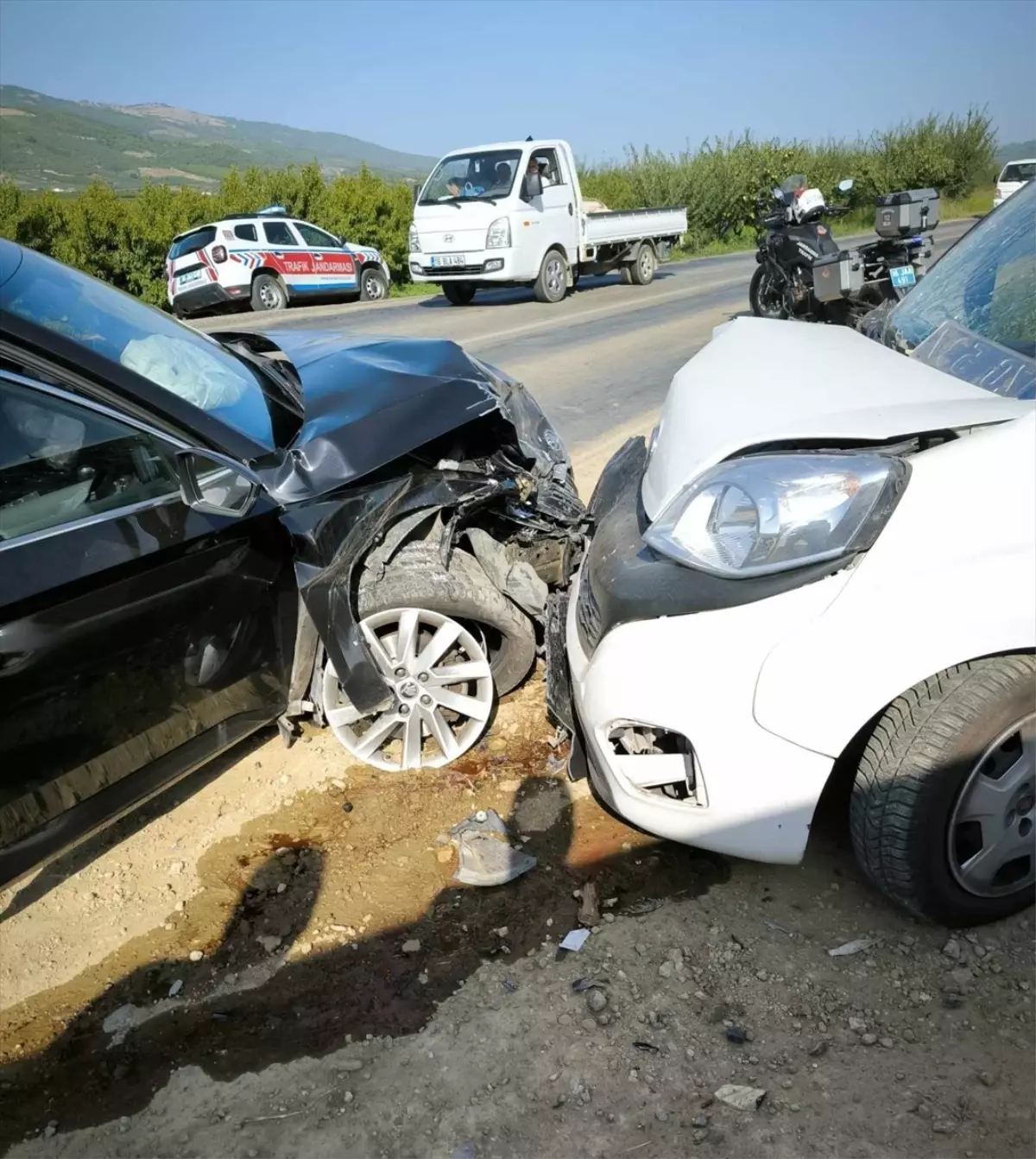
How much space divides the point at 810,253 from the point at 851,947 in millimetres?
8963

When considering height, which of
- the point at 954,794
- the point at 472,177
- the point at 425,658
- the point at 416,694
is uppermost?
the point at 472,177

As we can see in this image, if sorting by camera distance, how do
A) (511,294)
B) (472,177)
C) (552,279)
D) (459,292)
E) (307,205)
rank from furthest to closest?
(307,205)
(511,294)
(459,292)
(552,279)
(472,177)

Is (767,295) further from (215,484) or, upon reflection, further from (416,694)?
(215,484)

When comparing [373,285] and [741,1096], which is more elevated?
[373,285]

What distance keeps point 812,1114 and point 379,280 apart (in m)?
19.8

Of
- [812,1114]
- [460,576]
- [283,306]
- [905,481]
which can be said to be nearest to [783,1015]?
[812,1114]

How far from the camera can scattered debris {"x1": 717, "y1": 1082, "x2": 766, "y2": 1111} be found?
1955mm

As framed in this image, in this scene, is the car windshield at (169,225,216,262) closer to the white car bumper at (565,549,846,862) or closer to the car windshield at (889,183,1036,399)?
the car windshield at (889,183,1036,399)

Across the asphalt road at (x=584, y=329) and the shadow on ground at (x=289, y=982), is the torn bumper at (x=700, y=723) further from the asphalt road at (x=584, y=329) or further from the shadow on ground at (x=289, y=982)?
the asphalt road at (x=584, y=329)

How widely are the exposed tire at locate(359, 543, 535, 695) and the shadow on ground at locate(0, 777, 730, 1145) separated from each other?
722 millimetres

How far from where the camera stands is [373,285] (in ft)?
64.3

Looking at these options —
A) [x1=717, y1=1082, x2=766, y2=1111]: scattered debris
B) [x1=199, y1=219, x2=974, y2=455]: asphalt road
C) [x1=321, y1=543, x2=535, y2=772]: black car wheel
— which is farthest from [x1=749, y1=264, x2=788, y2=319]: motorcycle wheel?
[x1=717, y1=1082, x2=766, y2=1111]: scattered debris

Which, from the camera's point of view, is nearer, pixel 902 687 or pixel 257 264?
pixel 902 687

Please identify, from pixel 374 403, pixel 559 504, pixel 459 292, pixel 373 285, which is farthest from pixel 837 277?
pixel 373 285
